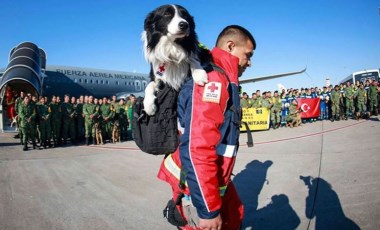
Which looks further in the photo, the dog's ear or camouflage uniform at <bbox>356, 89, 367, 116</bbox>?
camouflage uniform at <bbox>356, 89, 367, 116</bbox>

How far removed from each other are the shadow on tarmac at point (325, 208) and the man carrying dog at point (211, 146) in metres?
1.85

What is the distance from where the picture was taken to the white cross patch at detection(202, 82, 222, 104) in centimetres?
154

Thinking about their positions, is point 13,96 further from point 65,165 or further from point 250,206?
point 250,206

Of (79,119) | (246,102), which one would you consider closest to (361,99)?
(246,102)

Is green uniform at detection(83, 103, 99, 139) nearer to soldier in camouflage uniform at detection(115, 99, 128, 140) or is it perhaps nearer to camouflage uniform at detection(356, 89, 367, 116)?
soldier in camouflage uniform at detection(115, 99, 128, 140)

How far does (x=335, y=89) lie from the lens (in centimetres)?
1511

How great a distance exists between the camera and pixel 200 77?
1604mm

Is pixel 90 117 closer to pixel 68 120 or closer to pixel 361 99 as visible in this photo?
pixel 68 120

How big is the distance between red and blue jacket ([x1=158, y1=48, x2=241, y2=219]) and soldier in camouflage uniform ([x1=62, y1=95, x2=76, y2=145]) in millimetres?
10937

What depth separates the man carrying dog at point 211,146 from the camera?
4.87 feet

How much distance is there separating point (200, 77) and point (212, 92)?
0.13 metres

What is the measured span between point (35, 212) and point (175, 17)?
3.56m

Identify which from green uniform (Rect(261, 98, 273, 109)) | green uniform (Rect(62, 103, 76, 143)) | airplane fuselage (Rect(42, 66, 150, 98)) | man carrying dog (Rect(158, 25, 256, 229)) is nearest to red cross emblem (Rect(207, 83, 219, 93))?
man carrying dog (Rect(158, 25, 256, 229))

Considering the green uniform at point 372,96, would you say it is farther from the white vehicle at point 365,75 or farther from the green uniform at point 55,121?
the green uniform at point 55,121
